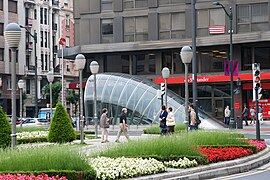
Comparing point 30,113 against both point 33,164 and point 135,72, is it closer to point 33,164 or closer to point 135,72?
point 135,72

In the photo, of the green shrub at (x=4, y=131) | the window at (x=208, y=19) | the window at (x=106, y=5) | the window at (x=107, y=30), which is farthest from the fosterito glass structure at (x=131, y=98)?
the green shrub at (x=4, y=131)

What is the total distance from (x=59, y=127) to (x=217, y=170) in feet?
42.8

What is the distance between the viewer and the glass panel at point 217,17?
59.0m

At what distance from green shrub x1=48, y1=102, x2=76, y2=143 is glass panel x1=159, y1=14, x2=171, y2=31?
112 ft

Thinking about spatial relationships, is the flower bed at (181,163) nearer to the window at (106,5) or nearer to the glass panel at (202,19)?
the glass panel at (202,19)

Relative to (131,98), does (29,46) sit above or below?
above

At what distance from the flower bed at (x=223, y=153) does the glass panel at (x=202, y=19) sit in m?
39.8

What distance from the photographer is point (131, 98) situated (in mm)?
50156

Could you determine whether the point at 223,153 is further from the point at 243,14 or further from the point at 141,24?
the point at 141,24

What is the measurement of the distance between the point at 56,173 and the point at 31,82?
75.2m

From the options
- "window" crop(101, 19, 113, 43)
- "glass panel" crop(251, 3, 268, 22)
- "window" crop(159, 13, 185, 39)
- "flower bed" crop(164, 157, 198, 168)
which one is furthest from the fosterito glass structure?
"flower bed" crop(164, 157, 198, 168)

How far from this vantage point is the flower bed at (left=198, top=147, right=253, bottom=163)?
18578 millimetres

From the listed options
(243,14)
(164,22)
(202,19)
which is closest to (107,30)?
(164,22)

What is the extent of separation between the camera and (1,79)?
256 ft
